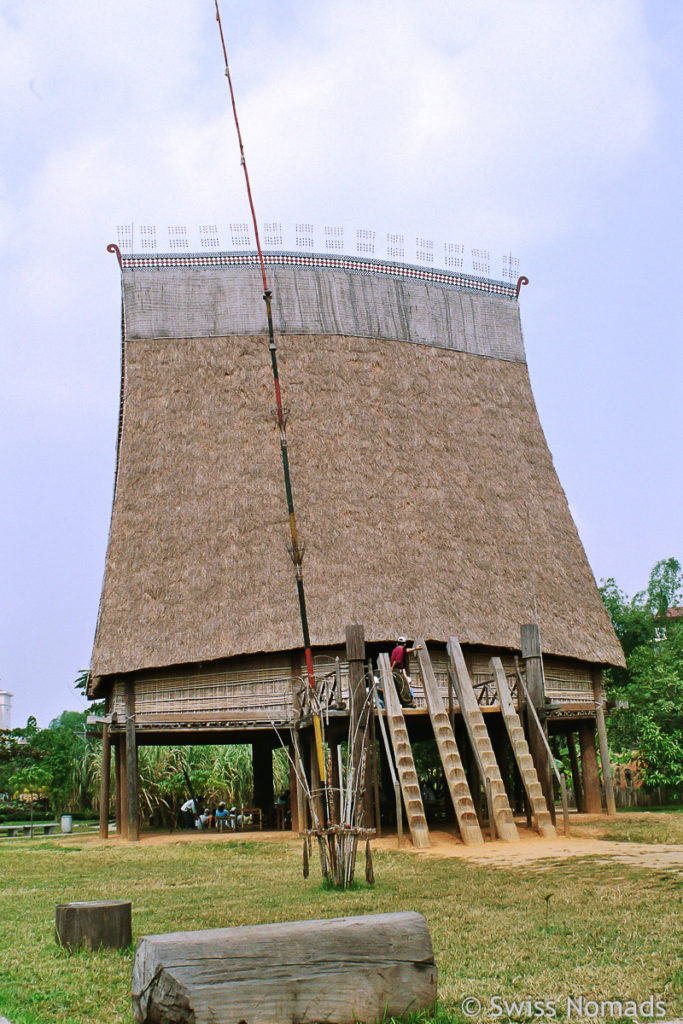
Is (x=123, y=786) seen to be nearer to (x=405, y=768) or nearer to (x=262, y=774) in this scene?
(x=262, y=774)

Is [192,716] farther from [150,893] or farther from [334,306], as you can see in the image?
[334,306]

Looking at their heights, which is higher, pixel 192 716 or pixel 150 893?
pixel 192 716

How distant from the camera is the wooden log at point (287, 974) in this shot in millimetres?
3213

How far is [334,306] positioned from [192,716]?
8.74 m

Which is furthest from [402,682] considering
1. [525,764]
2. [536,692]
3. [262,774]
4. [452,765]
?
[262,774]

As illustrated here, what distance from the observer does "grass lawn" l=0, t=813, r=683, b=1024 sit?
3.85 meters

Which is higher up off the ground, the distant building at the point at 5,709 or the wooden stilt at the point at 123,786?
the distant building at the point at 5,709

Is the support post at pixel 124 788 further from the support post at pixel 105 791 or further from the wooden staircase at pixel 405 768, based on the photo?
the wooden staircase at pixel 405 768

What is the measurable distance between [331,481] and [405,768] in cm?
739

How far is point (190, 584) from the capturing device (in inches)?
627

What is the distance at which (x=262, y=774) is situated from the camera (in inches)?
770

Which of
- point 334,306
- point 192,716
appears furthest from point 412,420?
point 192,716

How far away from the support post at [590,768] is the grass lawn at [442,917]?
330 inches

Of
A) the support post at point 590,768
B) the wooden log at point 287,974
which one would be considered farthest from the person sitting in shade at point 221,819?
the wooden log at point 287,974
